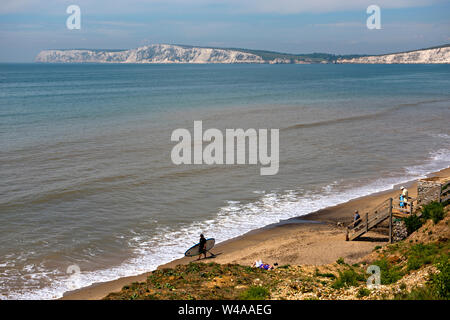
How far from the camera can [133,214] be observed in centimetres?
2295

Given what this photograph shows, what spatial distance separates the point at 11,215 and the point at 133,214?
21.5 ft

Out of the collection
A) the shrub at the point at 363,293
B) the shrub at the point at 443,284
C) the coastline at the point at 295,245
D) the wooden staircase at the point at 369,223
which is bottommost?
the coastline at the point at 295,245

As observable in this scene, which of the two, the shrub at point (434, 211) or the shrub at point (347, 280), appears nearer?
the shrub at point (347, 280)

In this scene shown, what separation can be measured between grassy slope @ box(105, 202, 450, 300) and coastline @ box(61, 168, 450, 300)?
1524 mm

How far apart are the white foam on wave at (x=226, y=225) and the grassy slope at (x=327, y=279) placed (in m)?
3.86

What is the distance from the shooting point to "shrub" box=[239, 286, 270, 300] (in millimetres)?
10883

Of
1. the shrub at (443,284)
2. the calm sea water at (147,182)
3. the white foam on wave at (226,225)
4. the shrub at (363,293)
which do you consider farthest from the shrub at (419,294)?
the calm sea water at (147,182)

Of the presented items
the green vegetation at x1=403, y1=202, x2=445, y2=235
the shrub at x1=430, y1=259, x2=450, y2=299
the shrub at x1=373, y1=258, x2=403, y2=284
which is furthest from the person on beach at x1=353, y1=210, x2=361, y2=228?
the shrub at x1=430, y1=259, x2=450, y2=299

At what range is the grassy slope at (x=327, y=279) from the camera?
34.9ft

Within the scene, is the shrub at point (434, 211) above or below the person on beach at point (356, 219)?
above

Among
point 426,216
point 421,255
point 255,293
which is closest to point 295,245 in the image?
point 426,216

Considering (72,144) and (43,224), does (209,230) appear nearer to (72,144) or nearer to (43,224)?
(43,224)

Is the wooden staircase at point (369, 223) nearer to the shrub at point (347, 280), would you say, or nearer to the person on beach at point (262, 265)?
the person on beach at point (262, 265)

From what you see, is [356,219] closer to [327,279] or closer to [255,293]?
[327,279]
